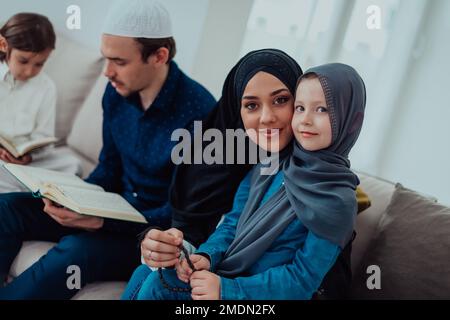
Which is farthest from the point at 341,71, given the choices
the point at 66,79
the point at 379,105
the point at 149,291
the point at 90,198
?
the point at 66,79

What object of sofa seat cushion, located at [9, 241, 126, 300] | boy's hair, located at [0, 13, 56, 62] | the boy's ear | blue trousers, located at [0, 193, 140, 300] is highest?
boy's hair, located at [0, 13, 56, 62]

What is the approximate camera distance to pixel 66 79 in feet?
6.96

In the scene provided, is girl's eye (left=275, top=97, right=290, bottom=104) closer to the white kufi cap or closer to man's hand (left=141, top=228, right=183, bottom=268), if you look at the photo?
man's hand (left=141, top=228, right=183, bottom=268)

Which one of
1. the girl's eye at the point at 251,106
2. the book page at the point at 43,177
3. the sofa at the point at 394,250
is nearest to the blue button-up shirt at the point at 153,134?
the book page at the point at 43,177

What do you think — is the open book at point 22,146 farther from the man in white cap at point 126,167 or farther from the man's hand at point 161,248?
the man's hand at point 161,248

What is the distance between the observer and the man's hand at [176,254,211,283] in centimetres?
108

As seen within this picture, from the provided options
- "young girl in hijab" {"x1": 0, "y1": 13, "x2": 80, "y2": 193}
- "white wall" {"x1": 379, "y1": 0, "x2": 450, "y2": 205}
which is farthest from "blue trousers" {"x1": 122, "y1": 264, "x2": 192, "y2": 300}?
"white wall" {"x1": 379, "y1": 0, "x2": 450, "y2": 205}

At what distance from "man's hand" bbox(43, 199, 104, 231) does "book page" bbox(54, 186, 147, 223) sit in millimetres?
68

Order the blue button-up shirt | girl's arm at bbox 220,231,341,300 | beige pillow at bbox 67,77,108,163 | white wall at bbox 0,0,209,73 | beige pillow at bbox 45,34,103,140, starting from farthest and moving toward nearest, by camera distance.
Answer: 1. beige pillow at bbox 45,34,103,140
2. beige pillow at bbox 67,77,108,163
3. white wall at bbox 0,0,209,73
4. the blue button-up shirt
5. girl's arm at bbox 220,231,341,300

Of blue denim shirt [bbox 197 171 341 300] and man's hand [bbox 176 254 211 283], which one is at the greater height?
blue denim shirt [bbox 197 171 341 300]

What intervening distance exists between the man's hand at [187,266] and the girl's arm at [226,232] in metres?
0.03

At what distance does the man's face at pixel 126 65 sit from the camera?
56.1 inches
